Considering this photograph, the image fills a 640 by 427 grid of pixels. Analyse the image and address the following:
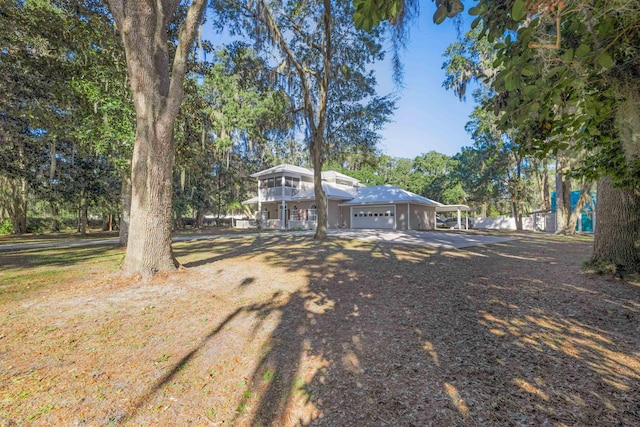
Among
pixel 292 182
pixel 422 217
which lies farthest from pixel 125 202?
pixel 422 217

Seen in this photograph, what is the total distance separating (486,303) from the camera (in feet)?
14.4

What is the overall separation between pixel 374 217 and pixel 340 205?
3277 mm

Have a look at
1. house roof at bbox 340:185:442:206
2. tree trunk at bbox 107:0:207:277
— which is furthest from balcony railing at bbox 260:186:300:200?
tree trunk at bbox 107:0:207:277

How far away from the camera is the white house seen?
2423cm

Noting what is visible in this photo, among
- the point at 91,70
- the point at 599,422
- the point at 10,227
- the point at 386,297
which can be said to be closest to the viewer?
the point at 599,422

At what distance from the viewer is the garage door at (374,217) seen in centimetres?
2435

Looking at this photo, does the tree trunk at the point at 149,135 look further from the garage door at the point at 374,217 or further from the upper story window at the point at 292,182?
the upper story window at the point at 292,182

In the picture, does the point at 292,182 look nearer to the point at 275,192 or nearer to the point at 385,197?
the point at 275,192

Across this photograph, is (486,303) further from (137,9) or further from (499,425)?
(137,9)

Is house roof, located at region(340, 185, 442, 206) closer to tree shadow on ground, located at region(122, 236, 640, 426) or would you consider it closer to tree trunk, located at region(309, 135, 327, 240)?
tree trunk, located at region(309, 135, 327, 240)

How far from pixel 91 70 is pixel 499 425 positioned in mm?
13077

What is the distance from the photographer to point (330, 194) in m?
25.0

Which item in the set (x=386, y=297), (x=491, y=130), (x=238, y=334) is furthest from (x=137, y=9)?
(x=491, y=130)

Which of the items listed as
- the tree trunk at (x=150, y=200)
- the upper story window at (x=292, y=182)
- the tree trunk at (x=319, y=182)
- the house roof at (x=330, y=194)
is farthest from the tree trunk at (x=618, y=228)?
the upper story window at (x=292, y=182)
